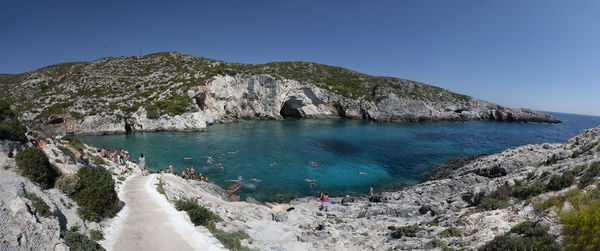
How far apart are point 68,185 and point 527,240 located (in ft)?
46.4

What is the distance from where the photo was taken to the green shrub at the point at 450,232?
812 cm

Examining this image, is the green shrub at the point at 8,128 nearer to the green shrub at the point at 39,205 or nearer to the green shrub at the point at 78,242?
the green shrub at the point at 39,205

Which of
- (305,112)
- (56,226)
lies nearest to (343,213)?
(56,226)

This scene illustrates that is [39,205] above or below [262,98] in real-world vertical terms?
below

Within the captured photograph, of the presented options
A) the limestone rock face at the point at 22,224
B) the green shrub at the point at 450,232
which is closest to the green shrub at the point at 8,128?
the limestone rock face at the point at 22,224

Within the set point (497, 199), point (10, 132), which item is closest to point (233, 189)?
point (10, 132)

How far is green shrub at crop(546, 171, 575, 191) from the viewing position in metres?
8.35

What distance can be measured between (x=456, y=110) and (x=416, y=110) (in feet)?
74.7

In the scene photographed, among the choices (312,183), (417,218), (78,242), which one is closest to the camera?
(78,242)

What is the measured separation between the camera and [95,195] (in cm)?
829

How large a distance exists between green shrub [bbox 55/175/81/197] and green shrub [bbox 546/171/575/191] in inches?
711

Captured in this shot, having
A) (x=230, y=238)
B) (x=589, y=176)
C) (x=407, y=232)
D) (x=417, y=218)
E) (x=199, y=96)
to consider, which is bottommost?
(x=417, y=218)

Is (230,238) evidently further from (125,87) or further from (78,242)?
(125,87)

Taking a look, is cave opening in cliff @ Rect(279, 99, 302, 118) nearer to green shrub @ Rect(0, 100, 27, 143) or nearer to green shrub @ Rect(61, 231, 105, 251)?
green shrub @ Rect(0, 100, 27, 143)
